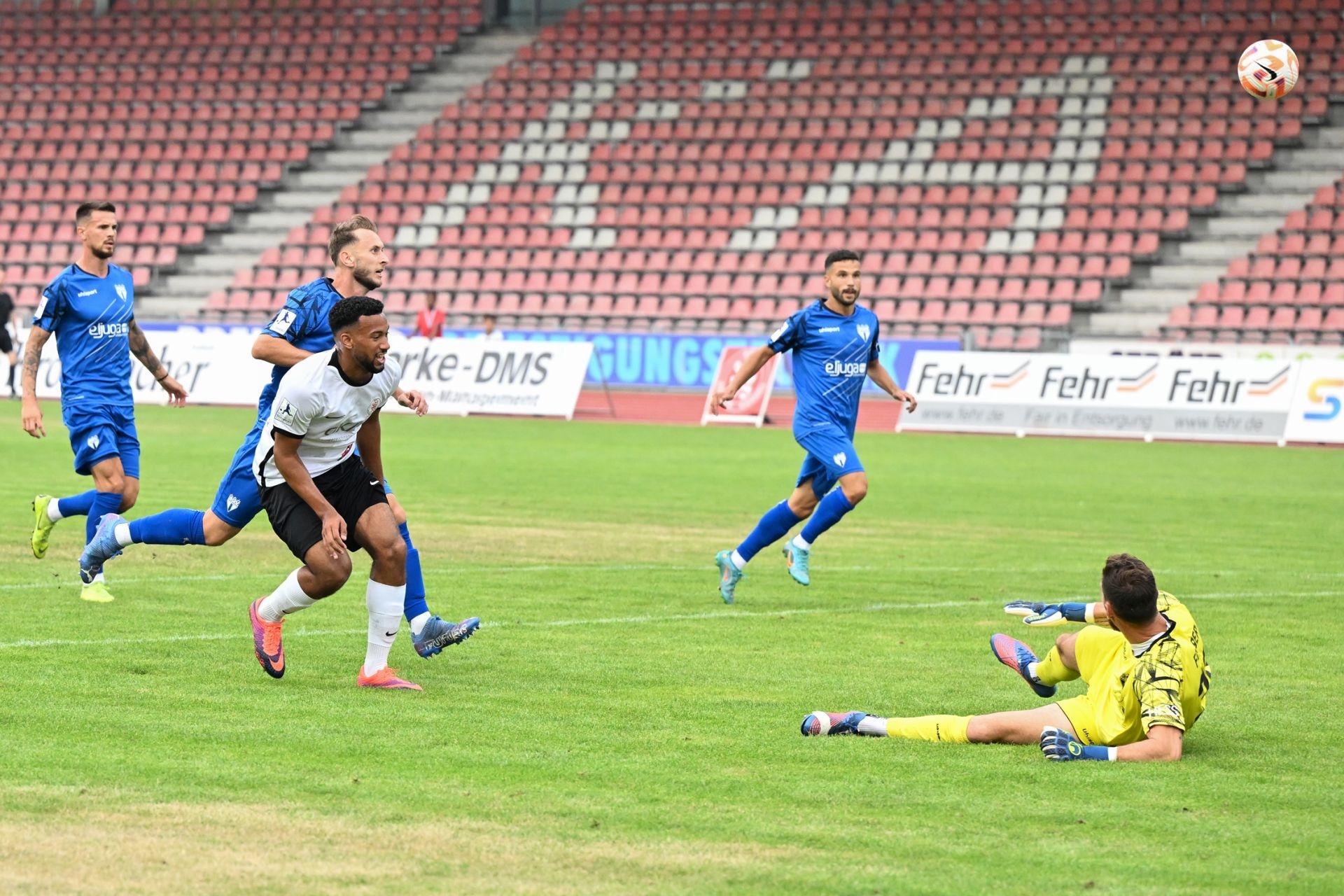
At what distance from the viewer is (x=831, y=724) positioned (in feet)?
23.5

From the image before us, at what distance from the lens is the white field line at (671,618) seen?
355 inches

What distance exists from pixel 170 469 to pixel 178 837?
14.7 m

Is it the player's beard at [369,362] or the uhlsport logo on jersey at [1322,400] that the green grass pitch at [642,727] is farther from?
the uhlsport logo on jersey at [1322,400]

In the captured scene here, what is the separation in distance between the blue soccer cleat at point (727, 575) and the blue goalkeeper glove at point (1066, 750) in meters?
4.64

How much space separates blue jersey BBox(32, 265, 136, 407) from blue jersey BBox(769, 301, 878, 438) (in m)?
4.12

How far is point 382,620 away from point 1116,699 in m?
3.06

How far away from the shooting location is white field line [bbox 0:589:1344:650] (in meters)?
9.02

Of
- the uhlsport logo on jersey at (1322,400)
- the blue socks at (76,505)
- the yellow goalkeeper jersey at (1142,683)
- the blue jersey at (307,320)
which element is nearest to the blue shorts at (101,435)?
the blue socks at (76,505)

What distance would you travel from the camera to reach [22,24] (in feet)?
159

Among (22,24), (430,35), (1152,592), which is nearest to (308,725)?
(1152,592)

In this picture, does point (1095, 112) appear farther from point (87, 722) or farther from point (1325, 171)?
point (87, 722)

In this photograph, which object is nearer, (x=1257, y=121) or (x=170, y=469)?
(x=170, y=469)

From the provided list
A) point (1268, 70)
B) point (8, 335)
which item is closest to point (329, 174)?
point (8, 335)

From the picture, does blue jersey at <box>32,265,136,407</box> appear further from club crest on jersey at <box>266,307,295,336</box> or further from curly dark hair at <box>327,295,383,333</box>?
curly dark hair at <box>327,295,383,333</box>
